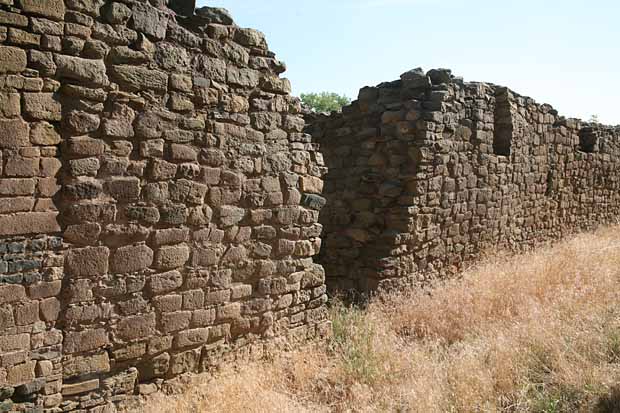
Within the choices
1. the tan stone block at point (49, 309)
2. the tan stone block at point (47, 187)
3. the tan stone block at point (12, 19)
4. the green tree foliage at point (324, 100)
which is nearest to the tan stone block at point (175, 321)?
the tan stone block at point (49, 309)

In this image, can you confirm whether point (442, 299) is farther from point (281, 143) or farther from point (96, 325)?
point (96, 325)

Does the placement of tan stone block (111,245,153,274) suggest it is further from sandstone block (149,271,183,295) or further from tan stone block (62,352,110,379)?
tan stone block (62,352,110,379)

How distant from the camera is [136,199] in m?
3.54

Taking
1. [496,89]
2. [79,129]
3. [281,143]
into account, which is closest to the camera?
[79,129]

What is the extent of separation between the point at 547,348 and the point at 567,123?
7461 mm

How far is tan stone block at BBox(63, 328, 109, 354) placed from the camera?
10.7 feet

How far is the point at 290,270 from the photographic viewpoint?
4637mm

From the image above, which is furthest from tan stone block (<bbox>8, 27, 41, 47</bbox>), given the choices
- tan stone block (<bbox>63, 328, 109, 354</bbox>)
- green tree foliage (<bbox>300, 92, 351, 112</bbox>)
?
green tree foliage (<bbox>300, 92, 351, 112</bbox>)

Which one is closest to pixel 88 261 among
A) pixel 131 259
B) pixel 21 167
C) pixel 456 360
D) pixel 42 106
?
pixel 131 259

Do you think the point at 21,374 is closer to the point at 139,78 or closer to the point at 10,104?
the point at 10,104

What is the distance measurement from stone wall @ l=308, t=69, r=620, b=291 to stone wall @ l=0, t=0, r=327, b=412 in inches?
92.2

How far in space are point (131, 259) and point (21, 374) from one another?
0.94 m

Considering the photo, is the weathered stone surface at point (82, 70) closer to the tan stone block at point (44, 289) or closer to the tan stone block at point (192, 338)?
the tan stone block at point (44, 289)

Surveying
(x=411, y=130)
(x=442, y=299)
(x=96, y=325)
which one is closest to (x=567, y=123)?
(x=411, y=130)
